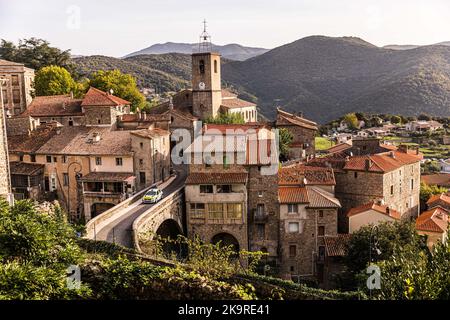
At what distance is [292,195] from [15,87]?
131 ft

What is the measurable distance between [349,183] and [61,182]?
22941 millimetres

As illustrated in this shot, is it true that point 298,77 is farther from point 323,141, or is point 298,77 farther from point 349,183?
point 349,183

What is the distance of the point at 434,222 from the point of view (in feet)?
122

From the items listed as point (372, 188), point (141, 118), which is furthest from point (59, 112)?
point (372, 188)

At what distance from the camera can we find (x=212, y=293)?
16625mm

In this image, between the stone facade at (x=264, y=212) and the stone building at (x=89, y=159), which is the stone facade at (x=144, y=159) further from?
the stone facade at (x=264, y=212)

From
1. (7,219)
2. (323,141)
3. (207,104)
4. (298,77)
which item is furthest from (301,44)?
(7,219)

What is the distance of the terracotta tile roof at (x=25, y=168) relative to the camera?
4031 cm

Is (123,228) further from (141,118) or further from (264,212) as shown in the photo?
(141,118)

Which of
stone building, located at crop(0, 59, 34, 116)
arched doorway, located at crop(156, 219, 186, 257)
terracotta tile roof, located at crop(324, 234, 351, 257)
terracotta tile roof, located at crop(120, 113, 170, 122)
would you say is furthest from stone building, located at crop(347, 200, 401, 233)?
stone building, located at crop(0, 59, 34, 116)

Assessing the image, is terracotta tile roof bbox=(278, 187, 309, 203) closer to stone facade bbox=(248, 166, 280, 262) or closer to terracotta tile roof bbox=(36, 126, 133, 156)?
stone facade bbox=(248, 166, 280, 262)

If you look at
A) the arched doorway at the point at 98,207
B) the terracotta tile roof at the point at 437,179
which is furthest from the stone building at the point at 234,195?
the terracotta tile roof at the point at 437,179

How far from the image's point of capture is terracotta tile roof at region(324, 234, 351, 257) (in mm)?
33309

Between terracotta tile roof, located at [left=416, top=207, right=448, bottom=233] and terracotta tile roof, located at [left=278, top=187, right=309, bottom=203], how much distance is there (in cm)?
903
